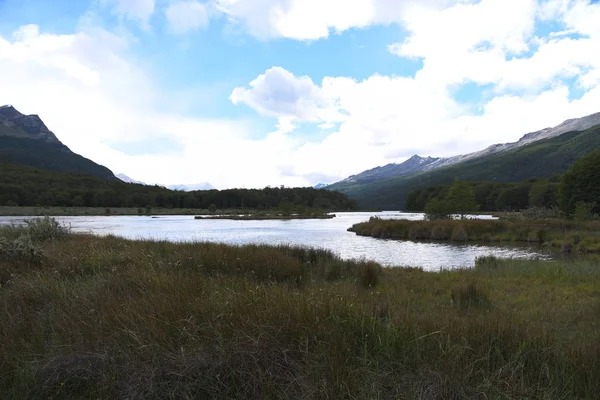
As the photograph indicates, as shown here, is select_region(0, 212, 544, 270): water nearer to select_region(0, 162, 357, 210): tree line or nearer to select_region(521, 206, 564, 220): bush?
select_region(521, 206, 564, 220): bush

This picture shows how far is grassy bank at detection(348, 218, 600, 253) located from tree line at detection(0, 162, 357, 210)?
217ft

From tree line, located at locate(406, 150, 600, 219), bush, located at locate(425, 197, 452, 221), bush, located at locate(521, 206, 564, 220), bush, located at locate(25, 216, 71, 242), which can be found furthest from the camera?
tree line, located at locate(406, 150, 600, 219)

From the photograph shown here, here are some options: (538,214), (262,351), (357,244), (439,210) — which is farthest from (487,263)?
(538,214)

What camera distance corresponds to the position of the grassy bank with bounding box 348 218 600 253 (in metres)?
28.9

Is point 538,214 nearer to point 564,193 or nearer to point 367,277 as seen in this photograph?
point 564,193

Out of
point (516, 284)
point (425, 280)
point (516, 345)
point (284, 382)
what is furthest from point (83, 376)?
point (516, 284)

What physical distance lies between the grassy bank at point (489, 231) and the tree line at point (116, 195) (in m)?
66.0

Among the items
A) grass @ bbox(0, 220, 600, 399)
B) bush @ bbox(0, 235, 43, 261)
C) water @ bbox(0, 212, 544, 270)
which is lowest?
water @ bbox(0, 212, 544, 270)

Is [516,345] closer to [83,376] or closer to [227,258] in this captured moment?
[83,376]

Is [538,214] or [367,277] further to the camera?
[538,214]

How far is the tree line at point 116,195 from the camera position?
123 metres

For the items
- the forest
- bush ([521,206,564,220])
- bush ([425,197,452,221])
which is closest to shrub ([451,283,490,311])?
bush ([425,197,452,221])

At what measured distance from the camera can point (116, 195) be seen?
147 metres

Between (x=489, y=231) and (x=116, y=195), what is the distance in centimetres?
14400
